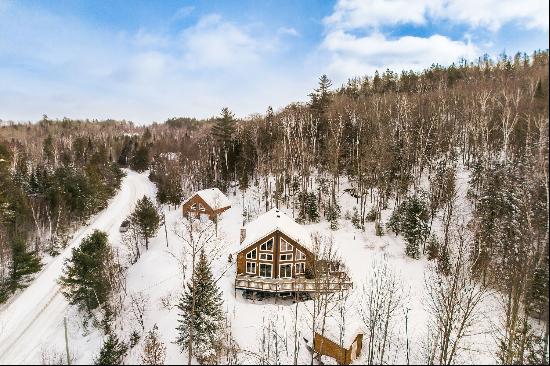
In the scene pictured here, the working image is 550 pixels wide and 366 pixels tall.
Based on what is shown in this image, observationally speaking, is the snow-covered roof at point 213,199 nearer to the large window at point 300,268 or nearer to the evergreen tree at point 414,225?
the large window at point 300,268

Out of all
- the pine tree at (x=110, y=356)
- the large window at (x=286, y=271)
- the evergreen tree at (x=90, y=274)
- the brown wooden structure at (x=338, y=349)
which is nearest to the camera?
the pine tree at (x=110, y=356)

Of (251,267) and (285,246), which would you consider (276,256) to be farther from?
(251,267)

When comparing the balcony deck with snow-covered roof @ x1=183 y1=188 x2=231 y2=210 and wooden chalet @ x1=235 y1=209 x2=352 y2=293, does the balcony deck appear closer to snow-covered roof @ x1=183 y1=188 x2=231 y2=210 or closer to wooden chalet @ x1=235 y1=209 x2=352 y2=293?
wooden chalet @ x1=235 y1=209 x2=352 y2=293

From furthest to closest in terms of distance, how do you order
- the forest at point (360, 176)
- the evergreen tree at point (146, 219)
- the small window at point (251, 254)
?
1. the evergreen tree at point (146, 219)
2. the forest at point (360, 176)
3. the small window at point (251, 254)

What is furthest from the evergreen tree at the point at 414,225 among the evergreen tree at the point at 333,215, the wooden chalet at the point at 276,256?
the wooden chalet at the point at 276,256

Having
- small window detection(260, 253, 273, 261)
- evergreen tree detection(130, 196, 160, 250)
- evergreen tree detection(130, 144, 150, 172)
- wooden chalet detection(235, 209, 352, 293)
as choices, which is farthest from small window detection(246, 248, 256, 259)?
evergreen tree detection(130, 144, 150, 172)
